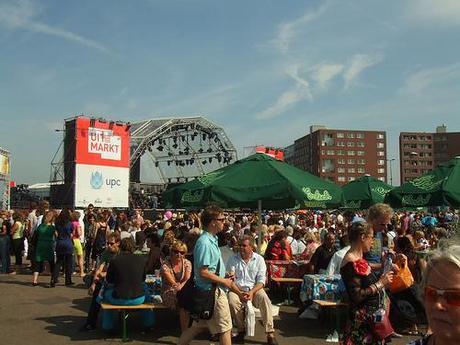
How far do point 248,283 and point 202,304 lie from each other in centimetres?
242

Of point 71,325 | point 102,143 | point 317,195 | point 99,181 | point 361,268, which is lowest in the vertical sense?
point 71,325

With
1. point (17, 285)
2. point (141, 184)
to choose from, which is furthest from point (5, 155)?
point (17, 285)

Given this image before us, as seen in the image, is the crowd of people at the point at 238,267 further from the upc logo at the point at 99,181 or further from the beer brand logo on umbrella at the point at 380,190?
the upc logo at the point at 99,181

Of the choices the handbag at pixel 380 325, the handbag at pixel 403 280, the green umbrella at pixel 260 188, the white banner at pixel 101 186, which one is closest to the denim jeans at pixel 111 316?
the green umbrella at pixel 260 188

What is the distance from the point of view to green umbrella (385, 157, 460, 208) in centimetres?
840

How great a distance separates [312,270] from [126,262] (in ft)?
11.9

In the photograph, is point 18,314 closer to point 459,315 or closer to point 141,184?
point 459,315

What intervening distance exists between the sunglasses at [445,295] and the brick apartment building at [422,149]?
435 feet

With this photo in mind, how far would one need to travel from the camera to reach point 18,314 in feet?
28.6

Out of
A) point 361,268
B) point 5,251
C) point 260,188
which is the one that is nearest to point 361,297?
point 361,268

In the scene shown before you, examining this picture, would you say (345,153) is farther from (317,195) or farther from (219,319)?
(219,319)

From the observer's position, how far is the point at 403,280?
7070 millimetres

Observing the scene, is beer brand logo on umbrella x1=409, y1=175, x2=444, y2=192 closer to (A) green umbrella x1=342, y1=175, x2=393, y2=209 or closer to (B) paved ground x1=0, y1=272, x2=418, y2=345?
(B) paved ground x1=0, y1=272, x2=418, y2=345

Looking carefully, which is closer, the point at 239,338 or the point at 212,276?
the point at 212,276
